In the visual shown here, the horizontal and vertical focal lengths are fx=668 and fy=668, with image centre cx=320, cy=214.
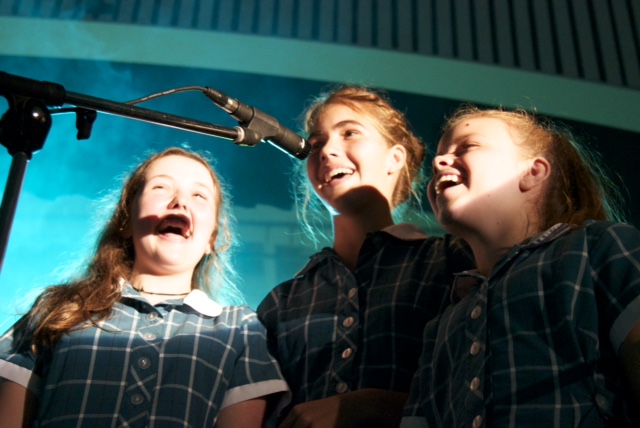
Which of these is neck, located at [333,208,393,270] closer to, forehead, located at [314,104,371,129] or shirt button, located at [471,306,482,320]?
forehead, located at [314,104,371,129]

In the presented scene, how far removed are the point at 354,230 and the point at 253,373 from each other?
49 centimetres

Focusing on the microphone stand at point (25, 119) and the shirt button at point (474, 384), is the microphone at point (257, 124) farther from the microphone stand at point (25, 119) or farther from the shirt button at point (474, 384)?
the shirt button at point (474, 384)

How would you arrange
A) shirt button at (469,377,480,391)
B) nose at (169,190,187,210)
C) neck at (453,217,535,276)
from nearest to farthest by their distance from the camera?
shirt button at (469,377,480,391)
neck at (453,217,535,276)
nose at (169,190,187,210)

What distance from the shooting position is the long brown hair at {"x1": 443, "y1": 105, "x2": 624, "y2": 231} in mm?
1272

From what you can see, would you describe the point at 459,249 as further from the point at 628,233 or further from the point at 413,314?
the point at 628,233

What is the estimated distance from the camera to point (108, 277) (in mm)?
1533

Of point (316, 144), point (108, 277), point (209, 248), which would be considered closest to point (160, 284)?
point (108, 277)

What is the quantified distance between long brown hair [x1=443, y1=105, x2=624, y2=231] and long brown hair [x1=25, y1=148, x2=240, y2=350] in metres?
0.72

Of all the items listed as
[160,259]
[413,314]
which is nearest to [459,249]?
[413,314]

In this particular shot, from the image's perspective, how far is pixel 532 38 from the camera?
211 cm

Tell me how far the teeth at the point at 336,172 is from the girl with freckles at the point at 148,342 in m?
0.30

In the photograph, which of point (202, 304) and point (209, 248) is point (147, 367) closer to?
point (202, 304)

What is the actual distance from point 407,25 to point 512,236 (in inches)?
45.1

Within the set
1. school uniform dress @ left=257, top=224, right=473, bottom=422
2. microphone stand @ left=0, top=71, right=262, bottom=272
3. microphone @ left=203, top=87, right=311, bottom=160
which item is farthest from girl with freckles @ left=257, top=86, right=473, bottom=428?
microphone stand @ left=0, top=71, right=262, bottom=272
